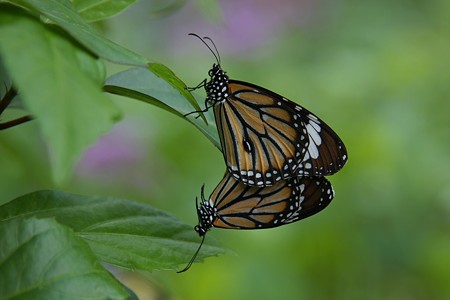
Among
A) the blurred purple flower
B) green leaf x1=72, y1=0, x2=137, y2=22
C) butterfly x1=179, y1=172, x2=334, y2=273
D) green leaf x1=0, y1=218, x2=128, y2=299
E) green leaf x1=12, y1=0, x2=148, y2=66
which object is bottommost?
the blurred purple flower

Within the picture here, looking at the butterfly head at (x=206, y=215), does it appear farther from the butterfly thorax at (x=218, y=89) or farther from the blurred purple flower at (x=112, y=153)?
the blurred purple flower at (x=112, y=153)

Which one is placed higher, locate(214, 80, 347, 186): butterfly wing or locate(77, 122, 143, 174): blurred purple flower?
locate(214, 80, 347, 186): butterfly wing

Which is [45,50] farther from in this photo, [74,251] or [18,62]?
[74,251]

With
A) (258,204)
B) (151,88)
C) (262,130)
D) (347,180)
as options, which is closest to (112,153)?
(347,180)

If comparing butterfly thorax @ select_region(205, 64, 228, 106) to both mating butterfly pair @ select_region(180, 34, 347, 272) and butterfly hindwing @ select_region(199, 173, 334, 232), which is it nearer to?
mating butterfly pair @ select_region(180, 34, 347, 272)

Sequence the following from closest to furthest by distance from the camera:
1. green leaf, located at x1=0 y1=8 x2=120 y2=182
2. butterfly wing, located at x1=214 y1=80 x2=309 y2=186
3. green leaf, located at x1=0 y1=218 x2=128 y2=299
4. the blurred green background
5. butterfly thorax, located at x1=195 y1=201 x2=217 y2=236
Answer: green leaf, located at x1=0 y1=8 x2=120 y2=182 → green leaf, located at x1=0 y1=218 x2=128 y2=299 → butterfly thorax, located at x1=195 y1=201 x2=217 y2=236 → butterfly wing, located at x1=214 y1=80 x2=309 y2=186 → the blurred green background

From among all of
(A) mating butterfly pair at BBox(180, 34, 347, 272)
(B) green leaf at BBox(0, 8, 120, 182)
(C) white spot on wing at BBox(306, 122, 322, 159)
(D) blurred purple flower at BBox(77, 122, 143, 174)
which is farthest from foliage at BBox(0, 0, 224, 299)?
(D) blurred purple flower at BBox(77, 122, 143, 174)

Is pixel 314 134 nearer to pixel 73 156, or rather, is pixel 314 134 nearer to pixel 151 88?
pixel 151 88

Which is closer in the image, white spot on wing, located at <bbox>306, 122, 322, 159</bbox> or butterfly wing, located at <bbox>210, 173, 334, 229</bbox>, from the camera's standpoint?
butterfly wing, located at <bbox>210, 173, 334, 229</bbox>
